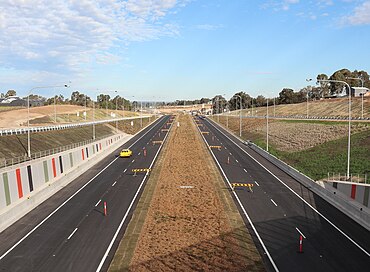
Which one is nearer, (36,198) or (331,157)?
(36,198)

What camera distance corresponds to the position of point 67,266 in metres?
18.2

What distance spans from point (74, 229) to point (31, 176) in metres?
10.3

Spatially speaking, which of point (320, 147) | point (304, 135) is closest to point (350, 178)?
point (320, 147)

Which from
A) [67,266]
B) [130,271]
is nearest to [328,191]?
[130,271]

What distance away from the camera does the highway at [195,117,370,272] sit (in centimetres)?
1867

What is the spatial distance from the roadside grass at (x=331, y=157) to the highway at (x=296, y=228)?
5720 millimetres

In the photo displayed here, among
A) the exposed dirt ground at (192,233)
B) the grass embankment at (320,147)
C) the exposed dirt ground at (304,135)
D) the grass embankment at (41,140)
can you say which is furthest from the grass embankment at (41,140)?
the exposed dirt ground at (304,135)

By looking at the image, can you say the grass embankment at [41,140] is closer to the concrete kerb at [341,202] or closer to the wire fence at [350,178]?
the concrete kerb at [341,202]

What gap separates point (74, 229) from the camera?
23984 mm

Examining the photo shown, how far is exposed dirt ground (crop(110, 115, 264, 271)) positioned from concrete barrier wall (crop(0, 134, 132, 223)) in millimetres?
9747

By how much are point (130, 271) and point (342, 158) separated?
124ft

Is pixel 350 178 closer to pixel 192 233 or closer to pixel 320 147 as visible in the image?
pixel 320 147

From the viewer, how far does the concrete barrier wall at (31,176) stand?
26688mm

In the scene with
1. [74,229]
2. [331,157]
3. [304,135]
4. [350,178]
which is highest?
[304,135]
